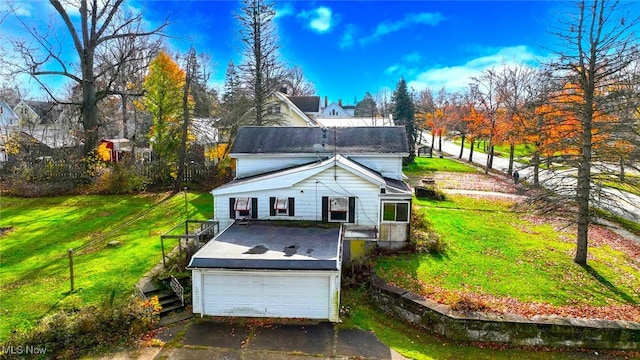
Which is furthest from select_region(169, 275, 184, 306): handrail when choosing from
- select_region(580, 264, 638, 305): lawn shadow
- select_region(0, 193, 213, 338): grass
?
select_region(580, 264, 638, 305): lawn shadow

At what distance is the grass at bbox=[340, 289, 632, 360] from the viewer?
10.8 m

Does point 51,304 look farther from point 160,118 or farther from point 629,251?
point 629,251

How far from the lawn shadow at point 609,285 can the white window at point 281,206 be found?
A: 43.5ft

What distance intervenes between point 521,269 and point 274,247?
34.8 feet

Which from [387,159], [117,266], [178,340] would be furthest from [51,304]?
[387,159]

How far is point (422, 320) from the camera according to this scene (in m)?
12.2

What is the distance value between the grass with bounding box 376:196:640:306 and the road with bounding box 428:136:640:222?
2682mm

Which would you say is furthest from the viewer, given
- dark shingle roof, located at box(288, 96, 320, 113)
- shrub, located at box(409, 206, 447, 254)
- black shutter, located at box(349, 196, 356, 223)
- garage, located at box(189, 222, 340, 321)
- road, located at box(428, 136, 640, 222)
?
dark shingle roof, located at box(288, 96, 320, 113)

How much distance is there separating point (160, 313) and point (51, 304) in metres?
3.47

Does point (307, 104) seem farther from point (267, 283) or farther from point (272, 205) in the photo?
point (267, 283)

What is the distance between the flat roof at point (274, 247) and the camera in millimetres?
11977

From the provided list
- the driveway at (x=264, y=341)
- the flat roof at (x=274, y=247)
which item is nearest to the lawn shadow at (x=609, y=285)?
the driveway at (x=264, y=341)

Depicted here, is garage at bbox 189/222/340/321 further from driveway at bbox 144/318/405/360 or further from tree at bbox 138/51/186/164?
tree at bbox 138/51/186/164

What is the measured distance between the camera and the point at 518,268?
51.5 feet
